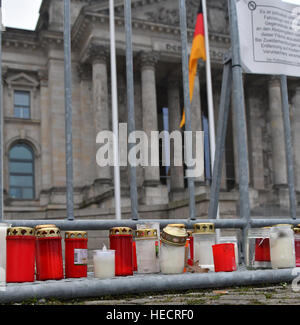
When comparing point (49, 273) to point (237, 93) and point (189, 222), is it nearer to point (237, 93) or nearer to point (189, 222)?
point (189, 222)

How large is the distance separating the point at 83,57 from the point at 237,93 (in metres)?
29.1

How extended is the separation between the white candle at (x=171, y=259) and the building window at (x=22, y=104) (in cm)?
3268

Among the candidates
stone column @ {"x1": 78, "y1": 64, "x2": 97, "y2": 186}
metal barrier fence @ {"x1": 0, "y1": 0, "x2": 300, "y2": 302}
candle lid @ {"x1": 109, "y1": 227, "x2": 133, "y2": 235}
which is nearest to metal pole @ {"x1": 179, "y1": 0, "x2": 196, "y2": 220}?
metal barrier fence @ {"x1": 0, "y1": 0, "x2": 300, "y2": 302}

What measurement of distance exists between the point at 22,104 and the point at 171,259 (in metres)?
32.9

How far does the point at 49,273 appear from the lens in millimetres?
3512

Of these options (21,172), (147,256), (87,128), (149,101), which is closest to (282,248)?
(147,256)

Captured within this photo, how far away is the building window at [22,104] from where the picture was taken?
35.3m

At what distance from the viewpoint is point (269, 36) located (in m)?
5.01

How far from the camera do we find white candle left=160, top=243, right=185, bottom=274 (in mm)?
3777

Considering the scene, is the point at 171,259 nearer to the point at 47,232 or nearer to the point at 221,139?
the point at 47,232

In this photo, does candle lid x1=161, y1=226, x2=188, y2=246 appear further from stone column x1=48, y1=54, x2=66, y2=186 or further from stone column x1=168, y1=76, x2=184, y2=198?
stone column x1=168, y1=76, x2=184, y2=198

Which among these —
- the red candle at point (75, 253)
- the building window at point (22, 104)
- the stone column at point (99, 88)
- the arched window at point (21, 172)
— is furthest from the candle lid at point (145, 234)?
the building window at point (22, 104)

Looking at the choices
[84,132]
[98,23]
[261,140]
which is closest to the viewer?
[98,23]
